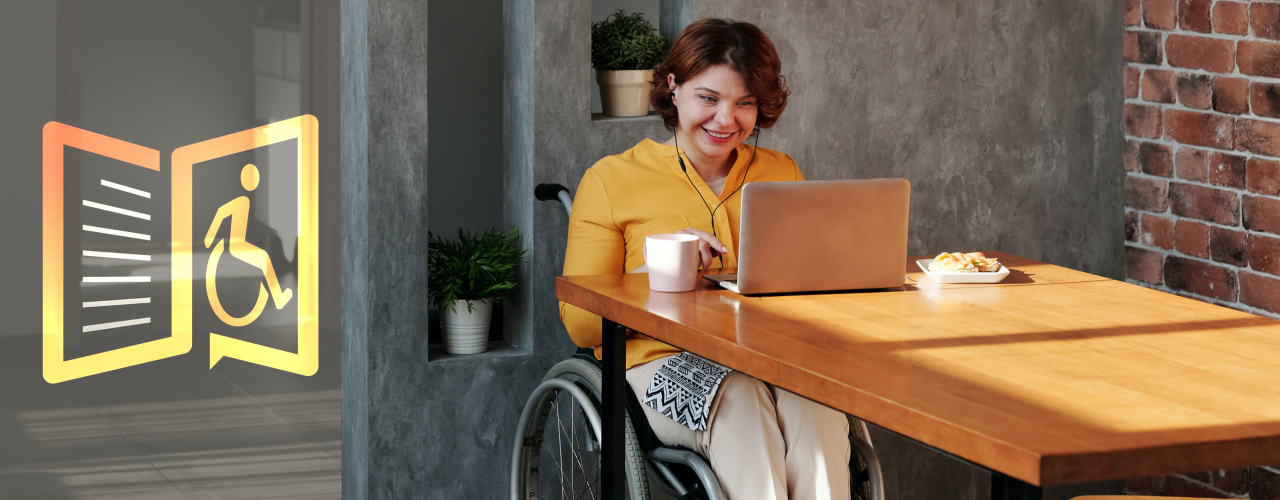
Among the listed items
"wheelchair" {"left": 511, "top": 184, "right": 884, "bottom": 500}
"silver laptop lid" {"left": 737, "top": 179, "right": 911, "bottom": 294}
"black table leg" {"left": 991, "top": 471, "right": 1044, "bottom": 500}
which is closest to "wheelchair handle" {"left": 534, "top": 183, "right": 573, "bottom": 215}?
"wheelchair" {"left": 511, "top": 184, "right": 884, "bottom": 500}

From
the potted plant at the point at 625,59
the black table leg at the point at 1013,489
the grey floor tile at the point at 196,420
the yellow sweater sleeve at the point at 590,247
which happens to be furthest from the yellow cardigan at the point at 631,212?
the black table leg at the point at 1013,489

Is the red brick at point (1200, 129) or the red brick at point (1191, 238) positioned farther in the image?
the red brick at point (1191, 238)

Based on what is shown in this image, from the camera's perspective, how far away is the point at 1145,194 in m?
3.14

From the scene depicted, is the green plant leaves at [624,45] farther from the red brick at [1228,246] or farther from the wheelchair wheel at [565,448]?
the red brick at [1228,246]

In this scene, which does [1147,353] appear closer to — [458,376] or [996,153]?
[458,376]

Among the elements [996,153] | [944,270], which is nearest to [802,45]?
[996,153]

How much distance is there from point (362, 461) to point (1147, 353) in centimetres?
165

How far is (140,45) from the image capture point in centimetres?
230

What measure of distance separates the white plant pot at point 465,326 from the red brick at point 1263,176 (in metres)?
1.86

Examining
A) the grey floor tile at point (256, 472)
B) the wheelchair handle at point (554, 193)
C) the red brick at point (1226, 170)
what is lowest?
the grey floor tile at point (256, 472)

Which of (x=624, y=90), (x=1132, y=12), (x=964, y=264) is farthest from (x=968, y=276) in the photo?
(x=1132, y=12)

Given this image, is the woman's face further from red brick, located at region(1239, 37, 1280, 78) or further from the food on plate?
red brick, located at region(1239, 37, 1280, 78)

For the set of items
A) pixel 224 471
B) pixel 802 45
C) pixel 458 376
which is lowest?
pixel 224 471

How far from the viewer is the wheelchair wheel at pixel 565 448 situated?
1894mm
